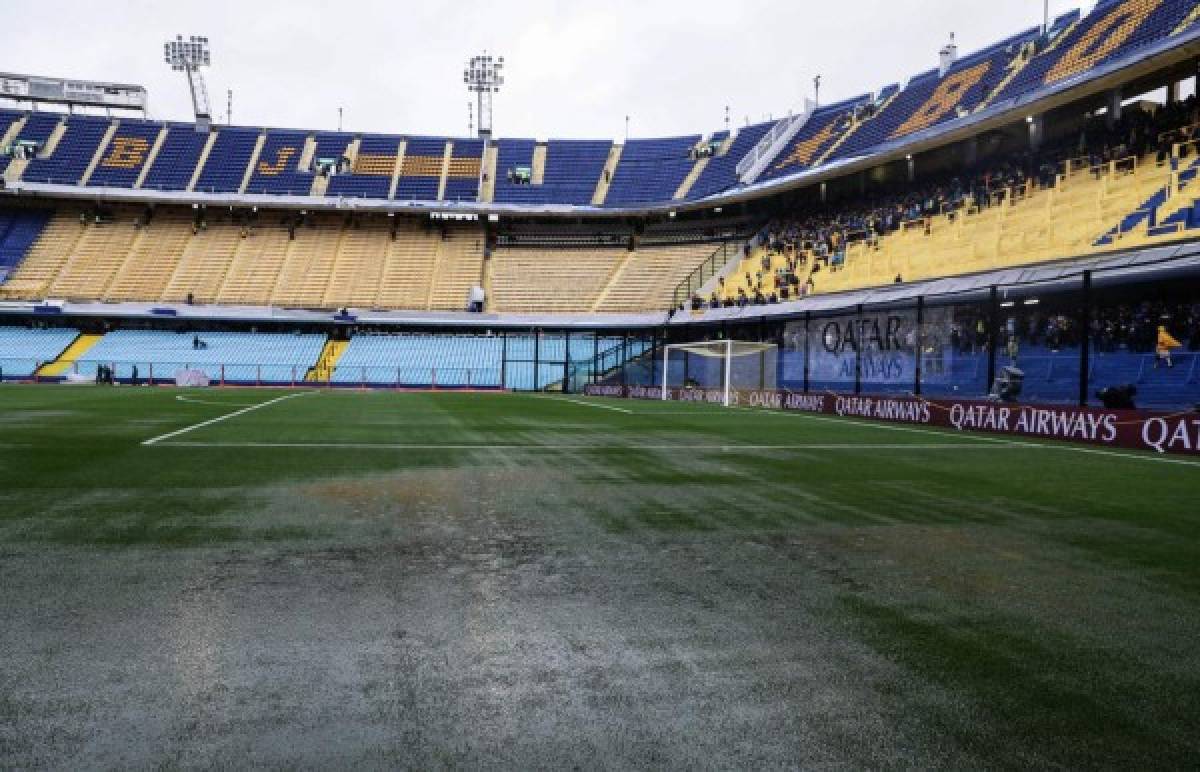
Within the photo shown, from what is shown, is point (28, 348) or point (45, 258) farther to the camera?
point (45, 258)

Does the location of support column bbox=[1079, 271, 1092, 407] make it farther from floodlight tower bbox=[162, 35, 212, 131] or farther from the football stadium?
floodlight tower bbox=[162, 35, 212, 131]

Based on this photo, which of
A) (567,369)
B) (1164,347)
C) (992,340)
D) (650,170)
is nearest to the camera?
(1164,347)

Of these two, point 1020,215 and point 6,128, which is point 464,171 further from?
point 1020,215

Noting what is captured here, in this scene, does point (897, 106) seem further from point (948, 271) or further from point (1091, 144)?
point (948, 271)

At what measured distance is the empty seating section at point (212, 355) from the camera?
144 feet

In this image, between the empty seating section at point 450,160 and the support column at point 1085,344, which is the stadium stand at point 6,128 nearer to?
the empty seating section at point 450,160

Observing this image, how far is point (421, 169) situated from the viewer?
57.7 metres

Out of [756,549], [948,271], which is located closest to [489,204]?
[948,271]

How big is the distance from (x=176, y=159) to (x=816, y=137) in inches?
1730

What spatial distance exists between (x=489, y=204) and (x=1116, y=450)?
4625 cm

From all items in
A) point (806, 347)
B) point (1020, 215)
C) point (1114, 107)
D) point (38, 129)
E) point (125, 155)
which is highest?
point (38, 129)

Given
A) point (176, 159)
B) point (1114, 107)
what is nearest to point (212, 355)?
point (176, 159)

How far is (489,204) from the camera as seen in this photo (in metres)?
54.5

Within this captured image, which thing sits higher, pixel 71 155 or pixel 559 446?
pixel 71 155
